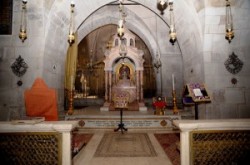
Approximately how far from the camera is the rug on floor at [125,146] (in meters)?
Answer: 4.68

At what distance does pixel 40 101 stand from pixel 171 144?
143 inches

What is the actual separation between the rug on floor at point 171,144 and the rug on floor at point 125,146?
13.7 inches

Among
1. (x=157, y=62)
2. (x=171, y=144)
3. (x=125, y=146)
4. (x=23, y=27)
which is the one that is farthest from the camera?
(x=157, y=62)

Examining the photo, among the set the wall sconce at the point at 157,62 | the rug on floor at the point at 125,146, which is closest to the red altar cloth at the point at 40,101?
the rug on floor at the point at 125,146

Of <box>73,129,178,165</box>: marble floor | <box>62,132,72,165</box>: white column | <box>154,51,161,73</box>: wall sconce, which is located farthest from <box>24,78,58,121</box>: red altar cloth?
<box>154,51,161,73</box>: wall sconce

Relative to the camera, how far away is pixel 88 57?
59.7 feet

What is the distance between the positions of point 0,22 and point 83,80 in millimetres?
9790

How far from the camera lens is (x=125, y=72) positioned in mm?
12086

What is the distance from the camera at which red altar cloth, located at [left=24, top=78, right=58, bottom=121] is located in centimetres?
404

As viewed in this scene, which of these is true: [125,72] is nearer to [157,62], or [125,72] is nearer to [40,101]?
[157,62]

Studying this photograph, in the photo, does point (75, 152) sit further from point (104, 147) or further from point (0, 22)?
point (0, 22)

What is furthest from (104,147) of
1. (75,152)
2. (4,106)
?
(4,106)

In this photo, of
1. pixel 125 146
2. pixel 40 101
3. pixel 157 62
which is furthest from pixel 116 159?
pixel 157 62

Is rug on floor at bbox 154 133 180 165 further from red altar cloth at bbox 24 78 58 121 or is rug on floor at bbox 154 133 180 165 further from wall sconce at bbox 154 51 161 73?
wall sconce at bbox 154 51 161 73
